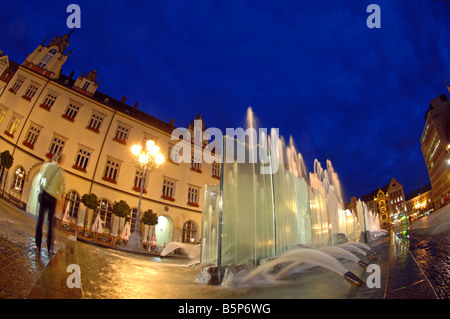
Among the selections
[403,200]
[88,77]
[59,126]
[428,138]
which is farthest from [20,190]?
[403,200]

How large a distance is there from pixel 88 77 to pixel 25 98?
28.6 ft

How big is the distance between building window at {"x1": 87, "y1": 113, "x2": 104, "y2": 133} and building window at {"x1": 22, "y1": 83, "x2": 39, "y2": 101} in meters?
4.86

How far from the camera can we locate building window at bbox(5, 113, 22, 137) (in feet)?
59.5

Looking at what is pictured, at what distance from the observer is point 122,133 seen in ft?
81.6

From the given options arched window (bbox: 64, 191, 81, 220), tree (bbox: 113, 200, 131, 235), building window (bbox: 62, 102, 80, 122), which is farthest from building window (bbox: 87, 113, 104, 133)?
tree (bbox: 113, 200, 131, 235)

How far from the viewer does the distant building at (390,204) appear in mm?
82750

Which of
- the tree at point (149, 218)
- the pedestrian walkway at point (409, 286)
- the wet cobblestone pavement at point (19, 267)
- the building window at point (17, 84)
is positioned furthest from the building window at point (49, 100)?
the pedestrian walkway at point (409, 286)

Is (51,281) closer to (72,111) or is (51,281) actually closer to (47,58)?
(72,111)

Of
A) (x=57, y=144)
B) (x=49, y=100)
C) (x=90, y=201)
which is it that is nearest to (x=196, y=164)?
(x=90, y=201)

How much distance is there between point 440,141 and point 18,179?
243ft

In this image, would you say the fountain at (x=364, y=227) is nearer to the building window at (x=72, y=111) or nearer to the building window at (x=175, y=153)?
the building window at (x=175, y=153)

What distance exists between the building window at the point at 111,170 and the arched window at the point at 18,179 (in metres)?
5.90

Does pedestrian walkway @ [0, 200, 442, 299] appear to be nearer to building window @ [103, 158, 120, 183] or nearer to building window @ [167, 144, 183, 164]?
building window @ [103, 158, 120, 183]
